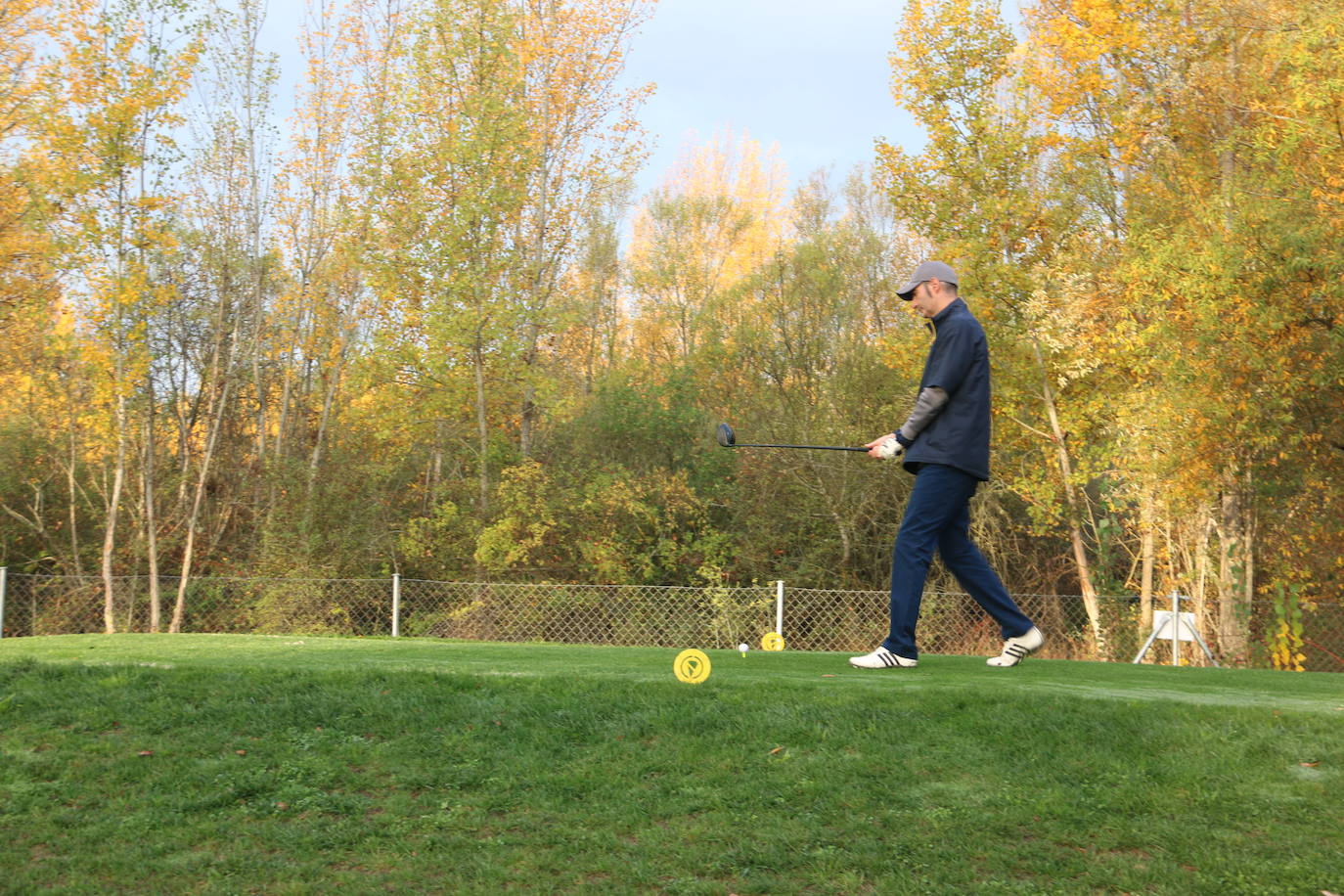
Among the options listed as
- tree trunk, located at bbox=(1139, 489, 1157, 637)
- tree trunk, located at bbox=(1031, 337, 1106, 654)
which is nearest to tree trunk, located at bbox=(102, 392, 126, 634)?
tree trunk, located at bbox=(1031, 337, 1106, 654)

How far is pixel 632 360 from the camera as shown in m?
24.3

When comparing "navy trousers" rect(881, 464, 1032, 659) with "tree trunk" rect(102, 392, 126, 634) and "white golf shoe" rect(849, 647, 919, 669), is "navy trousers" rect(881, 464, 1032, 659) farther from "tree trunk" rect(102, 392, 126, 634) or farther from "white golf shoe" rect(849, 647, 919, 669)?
"tree trunk" rect(102, 392, 126, 634)

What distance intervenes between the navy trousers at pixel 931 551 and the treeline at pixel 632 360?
7.16m

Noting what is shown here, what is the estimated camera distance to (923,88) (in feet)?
54.3

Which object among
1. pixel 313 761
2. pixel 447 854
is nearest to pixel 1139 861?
pixel 447 854

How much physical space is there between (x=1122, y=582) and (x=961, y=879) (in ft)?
51.7

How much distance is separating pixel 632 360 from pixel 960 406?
62.5 feet

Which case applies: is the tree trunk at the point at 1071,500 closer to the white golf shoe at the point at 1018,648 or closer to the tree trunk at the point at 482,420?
the tree trunk at the point at 482,420

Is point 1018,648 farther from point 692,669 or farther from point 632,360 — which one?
point 632,360

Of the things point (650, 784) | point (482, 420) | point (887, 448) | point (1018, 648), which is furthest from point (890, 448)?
point (482, 420)

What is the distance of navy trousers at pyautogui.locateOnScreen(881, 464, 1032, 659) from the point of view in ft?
17.9

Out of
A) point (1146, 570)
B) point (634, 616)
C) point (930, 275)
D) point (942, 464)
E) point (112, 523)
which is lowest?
point (634, 616)

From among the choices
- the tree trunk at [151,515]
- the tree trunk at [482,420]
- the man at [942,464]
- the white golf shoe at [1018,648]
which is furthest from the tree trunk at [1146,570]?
the tree trunk at [151,515]

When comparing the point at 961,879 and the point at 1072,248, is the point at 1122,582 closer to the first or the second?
the point at 1072,248
